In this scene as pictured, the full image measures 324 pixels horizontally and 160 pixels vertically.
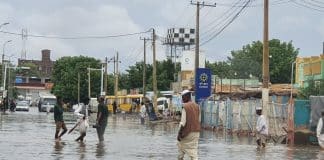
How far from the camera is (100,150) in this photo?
2094cm

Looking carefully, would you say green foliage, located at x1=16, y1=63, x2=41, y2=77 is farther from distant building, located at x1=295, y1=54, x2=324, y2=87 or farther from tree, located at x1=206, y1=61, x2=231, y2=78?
distant building, located at x1=295, y1=54, x2=324, y2=87

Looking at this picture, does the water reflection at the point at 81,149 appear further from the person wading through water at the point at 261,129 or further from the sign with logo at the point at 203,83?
the sign with logo at the point at 203,83

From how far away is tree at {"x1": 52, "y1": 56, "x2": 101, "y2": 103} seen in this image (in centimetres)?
12119

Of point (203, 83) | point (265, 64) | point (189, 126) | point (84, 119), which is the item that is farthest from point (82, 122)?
point (203, 83)

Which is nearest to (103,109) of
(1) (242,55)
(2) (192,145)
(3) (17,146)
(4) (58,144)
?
(4) (58,144)

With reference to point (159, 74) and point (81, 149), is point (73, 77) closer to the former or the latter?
point (159, 74)

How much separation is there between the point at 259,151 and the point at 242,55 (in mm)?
76091

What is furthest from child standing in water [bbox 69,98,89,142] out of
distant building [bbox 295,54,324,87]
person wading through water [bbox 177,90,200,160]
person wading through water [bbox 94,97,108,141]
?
distant building [bbox 295,54,324,87]

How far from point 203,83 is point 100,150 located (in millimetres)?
23213

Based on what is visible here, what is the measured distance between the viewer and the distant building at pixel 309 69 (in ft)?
154

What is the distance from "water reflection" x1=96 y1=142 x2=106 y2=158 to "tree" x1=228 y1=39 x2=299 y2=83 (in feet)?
230

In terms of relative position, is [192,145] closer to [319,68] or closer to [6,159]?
[6,159]

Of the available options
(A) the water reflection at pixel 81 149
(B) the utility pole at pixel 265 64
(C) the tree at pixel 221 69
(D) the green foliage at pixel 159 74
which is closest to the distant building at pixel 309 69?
(B) the utility pole at pixel 265 64

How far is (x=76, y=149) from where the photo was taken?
823 inches
